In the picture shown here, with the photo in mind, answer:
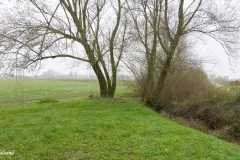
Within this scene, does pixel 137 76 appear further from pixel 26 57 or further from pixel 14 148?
pixel 14 148

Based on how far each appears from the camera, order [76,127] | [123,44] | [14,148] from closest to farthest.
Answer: [14,148]
[76,127]
[123,44]

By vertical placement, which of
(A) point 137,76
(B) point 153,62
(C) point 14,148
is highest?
(B) point 153,62

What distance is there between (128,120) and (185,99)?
29.6 ft

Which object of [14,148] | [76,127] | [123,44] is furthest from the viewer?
[123,44]

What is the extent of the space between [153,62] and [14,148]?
11.2 m

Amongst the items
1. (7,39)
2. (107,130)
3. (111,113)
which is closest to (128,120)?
(111,113)

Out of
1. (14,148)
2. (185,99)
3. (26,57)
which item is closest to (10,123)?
(14,148)

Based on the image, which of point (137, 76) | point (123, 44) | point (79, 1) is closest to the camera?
point (79, 1)

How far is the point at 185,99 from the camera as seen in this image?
16500mm

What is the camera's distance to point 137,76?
1625cm

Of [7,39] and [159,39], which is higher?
[159,39]

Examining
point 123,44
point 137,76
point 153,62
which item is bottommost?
point 137,76

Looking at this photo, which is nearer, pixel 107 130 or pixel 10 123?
pixel 107 130

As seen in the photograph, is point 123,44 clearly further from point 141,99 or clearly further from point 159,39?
point 141,99
